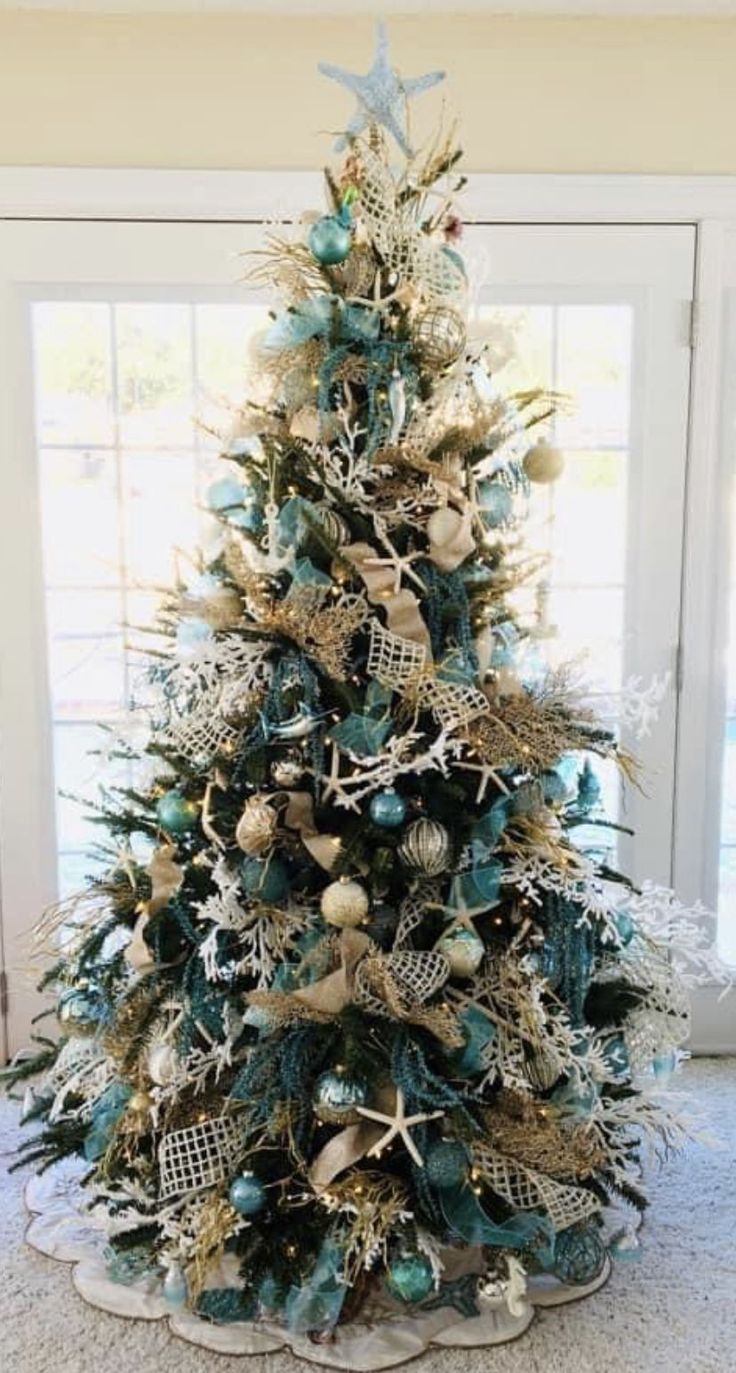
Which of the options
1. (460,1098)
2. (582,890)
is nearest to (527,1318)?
(460,1098)

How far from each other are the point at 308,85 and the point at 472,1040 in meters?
1.99

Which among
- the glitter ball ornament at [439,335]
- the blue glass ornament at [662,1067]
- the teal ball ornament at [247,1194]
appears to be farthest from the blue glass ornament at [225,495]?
the blue glass ornament at [662,1067]

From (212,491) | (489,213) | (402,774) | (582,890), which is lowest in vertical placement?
(582,890)

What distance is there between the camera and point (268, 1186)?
1812 mm

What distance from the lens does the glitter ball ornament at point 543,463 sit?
1.86 meters

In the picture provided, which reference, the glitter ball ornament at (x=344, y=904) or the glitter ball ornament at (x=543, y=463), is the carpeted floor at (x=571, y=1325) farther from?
the glitter ball ornament at (x=543, y=463)

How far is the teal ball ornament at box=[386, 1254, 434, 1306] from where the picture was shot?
177cm

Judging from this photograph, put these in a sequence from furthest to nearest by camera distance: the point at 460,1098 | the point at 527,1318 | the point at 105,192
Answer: the point at 105,192 → the point at 527,1318 → the point at 460,1098

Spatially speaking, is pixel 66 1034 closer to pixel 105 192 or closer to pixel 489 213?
pixel 105 192

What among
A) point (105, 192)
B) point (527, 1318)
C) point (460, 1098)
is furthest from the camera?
point (105, 192)

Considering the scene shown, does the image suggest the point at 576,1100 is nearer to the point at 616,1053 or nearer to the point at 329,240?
the point at 616,1053

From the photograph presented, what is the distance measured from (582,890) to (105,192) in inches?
70.1

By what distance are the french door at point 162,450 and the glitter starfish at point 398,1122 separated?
1.10 m

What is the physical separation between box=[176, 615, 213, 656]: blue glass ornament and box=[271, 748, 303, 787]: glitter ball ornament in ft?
0.71
